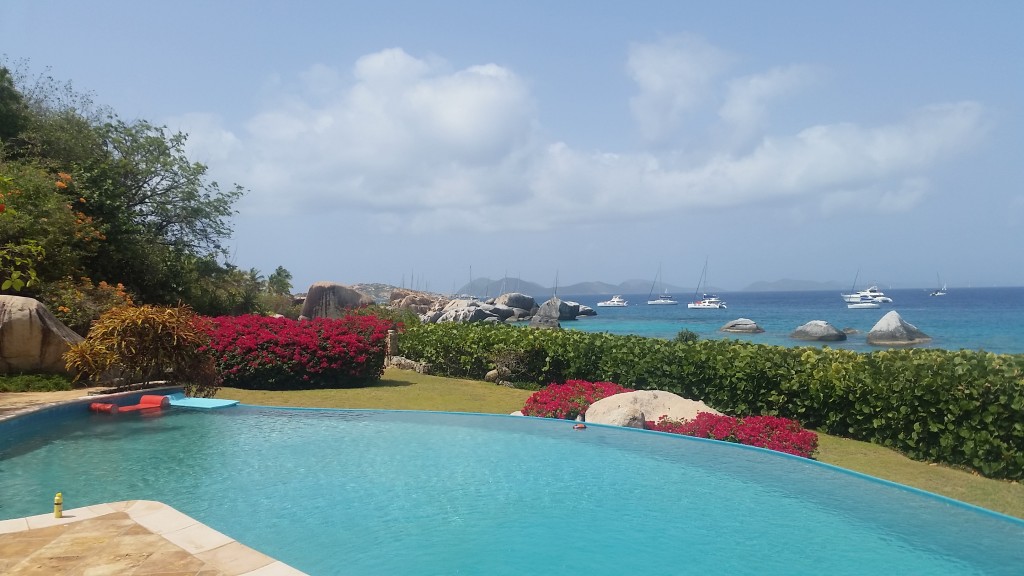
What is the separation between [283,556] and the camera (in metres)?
6.20

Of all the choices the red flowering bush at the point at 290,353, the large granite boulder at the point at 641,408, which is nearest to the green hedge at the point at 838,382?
the large granite boulder at the point at 641,408

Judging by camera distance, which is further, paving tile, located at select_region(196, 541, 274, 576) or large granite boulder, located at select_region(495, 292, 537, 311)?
large granite boulder, located at select_region(495, 292, 537, 311)

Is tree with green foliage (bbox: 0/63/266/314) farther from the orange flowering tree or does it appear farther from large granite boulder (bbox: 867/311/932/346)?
large granite boulder (bbox: 867/311/932/346)

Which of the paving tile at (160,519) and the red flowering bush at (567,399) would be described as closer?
the paving tile at (160,519)

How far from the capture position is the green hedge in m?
9.22

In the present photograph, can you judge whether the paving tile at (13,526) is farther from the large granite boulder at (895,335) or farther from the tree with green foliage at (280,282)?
the large granite boulder at (895,335)

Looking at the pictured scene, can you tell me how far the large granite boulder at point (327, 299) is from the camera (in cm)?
3878

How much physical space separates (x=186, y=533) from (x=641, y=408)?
8.49m

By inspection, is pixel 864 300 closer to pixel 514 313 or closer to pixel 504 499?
pixel 514 313

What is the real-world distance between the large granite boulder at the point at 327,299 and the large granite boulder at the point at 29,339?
23400 mm

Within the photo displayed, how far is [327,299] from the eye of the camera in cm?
3906

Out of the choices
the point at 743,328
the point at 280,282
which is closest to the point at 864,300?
the point at 743,328

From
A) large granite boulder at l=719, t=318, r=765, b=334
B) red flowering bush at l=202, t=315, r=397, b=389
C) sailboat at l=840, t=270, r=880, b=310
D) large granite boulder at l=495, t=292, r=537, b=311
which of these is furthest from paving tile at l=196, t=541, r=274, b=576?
sailboat at l=840, t=270, r=880, b=310

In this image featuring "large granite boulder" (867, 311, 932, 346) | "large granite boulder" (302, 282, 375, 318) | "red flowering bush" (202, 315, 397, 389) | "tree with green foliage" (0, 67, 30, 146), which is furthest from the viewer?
"large granite boulder" (867, 311, 932, 346)
